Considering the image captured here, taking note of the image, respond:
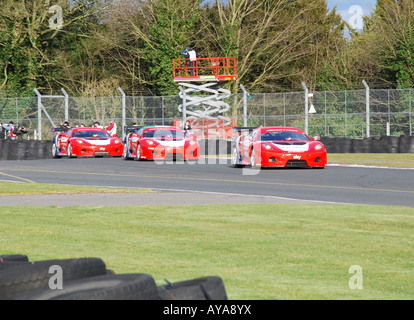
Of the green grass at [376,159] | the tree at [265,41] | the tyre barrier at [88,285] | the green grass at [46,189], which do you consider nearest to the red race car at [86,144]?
the green grass at [376,159]

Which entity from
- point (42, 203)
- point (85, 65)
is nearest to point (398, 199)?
point (42, 203)

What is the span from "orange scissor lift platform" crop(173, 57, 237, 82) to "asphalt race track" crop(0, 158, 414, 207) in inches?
895

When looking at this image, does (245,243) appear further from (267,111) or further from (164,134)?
(267,111)

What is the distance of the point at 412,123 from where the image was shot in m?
35.2

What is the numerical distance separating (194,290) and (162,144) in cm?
2184

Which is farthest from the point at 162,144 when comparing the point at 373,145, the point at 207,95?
the point at 207,95

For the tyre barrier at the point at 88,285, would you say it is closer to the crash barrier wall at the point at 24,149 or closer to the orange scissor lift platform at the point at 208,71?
the crash barrier wall at the point at 24,149

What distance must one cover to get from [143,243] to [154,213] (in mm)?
2851

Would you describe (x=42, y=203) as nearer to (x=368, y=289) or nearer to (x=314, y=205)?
(x=314, y=205)

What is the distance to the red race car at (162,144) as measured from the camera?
2470 centimetres

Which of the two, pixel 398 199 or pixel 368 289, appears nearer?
pixel 368 289

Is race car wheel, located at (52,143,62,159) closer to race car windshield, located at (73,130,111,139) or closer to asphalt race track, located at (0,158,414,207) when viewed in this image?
race car windshield, located at (73,130,111,139)

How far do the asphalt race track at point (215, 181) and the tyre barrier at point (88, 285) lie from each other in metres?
8.98

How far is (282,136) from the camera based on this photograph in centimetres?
2123
